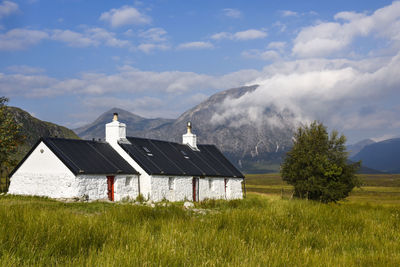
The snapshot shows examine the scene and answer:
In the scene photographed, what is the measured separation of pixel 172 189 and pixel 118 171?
5550 millimetres

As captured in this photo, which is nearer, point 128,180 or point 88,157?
point 88,157

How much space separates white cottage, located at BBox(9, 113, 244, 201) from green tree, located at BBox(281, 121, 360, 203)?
236 inches

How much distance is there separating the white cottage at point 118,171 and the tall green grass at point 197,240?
16265mm

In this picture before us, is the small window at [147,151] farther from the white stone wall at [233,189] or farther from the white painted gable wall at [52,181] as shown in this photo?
the white stone wall at [233,189]

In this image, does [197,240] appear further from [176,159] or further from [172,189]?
[176,159]

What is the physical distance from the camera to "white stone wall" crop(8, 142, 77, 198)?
2514 cm

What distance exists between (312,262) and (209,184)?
3005 centimetres

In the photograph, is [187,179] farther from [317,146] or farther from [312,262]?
[312,262]

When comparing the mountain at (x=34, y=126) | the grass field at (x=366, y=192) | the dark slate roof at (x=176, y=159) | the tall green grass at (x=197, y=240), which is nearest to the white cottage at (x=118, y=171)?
the dark slate roof at (x=176, y=159)

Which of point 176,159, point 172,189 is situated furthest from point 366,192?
point 172,189

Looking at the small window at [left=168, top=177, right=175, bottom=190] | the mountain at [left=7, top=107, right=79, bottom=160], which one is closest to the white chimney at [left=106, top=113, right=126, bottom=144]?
the small window at [left=168, top=177, right=175, bottom=190]

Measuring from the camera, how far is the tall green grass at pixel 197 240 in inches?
228

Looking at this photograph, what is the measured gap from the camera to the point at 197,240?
7.17 meters

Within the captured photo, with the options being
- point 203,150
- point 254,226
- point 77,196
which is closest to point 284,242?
point 254,226
